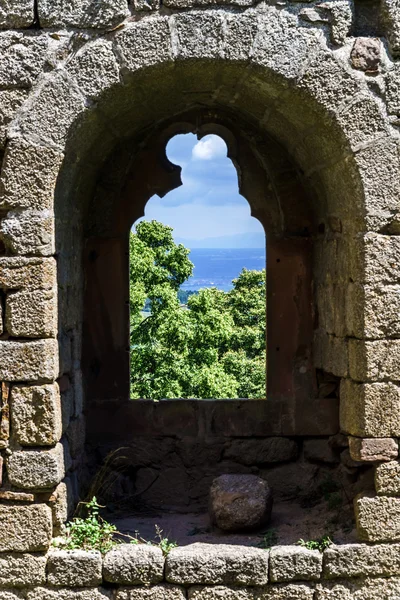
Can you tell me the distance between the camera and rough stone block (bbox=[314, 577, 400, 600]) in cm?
480

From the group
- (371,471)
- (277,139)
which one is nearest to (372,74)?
(277,139)

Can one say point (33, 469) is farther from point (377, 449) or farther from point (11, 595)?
point (377, 449)

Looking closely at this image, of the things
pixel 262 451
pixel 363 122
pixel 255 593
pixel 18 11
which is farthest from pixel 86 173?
pixel 255 593

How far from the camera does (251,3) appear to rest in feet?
15.0

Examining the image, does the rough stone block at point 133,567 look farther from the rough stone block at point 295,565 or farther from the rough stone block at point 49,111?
the rough stone block at point 49,111

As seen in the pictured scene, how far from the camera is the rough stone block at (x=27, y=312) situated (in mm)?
4594

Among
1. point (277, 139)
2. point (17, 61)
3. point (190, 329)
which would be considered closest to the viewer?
point (17, 61)

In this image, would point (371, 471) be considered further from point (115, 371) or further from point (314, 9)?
point (314, 9)

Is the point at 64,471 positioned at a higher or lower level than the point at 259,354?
lower

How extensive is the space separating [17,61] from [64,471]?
256cm

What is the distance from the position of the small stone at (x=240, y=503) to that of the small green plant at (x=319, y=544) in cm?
44

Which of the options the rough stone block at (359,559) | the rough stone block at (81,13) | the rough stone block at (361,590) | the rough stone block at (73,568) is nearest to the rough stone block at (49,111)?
the rough stone block at (81,13)

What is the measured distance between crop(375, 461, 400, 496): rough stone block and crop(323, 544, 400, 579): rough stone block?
35 cm

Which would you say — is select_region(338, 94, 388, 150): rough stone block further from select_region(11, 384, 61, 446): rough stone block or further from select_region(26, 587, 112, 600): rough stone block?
select_region(26, 587, 112, 600): rough stone block
